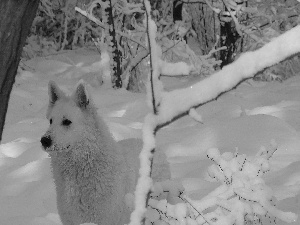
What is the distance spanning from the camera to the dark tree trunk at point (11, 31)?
8.18 ft

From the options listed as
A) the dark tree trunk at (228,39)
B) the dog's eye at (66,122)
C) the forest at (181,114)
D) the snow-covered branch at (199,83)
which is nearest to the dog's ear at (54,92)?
the dog's eye at (66,122)

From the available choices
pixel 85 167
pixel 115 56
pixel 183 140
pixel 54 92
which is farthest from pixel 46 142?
pixel 115 56

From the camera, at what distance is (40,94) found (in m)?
13.0

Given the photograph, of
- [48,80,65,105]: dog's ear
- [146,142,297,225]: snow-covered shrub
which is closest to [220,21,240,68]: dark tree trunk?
[48,80,65,105]: dog's ear

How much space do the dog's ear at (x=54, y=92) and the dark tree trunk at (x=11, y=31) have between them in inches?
67.4

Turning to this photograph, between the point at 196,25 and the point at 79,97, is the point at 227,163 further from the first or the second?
the point at 196,25

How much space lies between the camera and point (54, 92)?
4352 millimetres

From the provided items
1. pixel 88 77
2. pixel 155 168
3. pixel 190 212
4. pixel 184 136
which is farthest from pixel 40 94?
pixel 190 212

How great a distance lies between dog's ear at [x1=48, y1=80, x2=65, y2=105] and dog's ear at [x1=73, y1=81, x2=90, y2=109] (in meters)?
0.15


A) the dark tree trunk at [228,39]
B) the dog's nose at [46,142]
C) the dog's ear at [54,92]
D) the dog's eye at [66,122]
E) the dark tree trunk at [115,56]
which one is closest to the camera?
the dog's nose at [46,142]

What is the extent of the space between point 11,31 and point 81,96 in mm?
1738

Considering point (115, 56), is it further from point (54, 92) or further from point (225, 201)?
point (225, 201)

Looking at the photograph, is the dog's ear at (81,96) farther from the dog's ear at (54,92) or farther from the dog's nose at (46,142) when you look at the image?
the dog's nose at (46,142)

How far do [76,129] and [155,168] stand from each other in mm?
778
